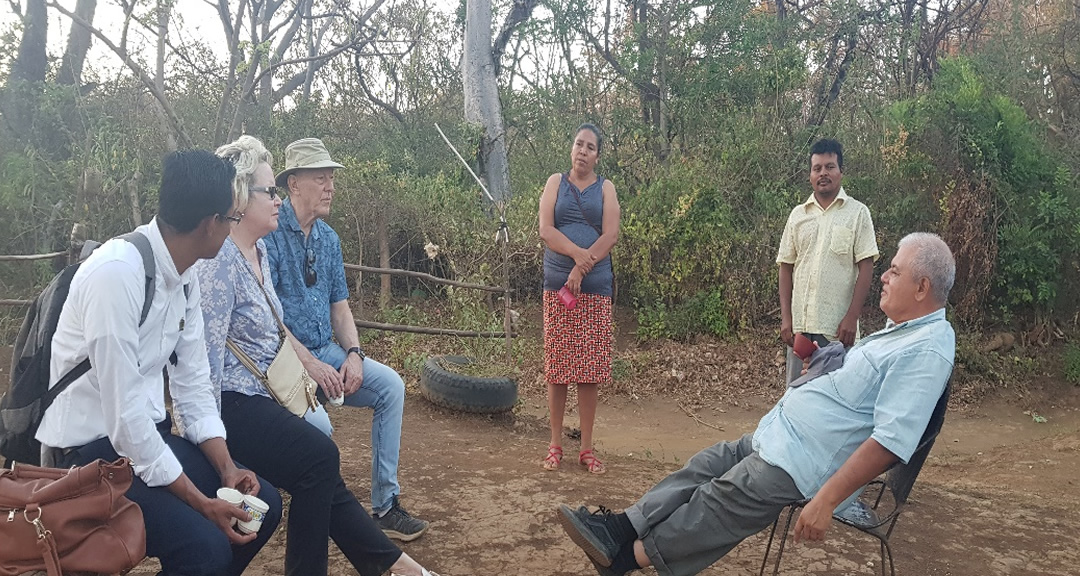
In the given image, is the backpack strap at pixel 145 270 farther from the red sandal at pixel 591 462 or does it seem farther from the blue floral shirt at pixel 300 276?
the red sandal at pixel 591 462

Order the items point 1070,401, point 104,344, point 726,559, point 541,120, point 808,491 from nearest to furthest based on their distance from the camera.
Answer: point 104,344
point 808,491
point 726,559
point 1070,401
point 541,120

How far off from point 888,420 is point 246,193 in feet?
7.52

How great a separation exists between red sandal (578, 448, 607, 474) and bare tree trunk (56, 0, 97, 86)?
33.7 feet

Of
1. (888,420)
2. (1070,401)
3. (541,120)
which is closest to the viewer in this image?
(888,420)

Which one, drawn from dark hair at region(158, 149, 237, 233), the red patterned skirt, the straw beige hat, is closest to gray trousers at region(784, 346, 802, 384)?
the red patterned skirt

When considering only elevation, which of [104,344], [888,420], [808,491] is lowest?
[808,491]

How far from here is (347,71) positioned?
13.0 m

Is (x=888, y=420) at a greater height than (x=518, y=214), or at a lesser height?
lesser

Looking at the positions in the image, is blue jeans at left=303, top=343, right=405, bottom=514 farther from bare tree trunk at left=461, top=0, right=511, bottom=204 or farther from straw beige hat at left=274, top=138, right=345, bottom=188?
bare tree trunk at left=461, top=0, right=511, bottom=204

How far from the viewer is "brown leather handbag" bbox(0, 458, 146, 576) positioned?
1.78 meters

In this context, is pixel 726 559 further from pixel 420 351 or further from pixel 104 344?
pixel 420 351

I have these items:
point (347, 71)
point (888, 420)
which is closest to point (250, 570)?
point (888, 420)

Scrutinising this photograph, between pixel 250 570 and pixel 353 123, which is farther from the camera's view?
pixel 353 123

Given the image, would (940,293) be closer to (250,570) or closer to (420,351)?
(250,570)
